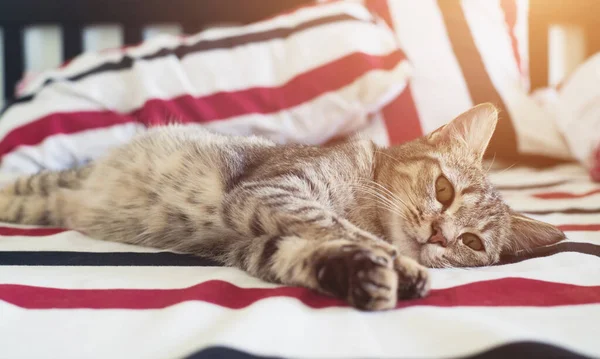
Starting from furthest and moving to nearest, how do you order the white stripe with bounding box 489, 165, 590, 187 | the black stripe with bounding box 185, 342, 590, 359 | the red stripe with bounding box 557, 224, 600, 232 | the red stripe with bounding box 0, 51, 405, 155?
the white stripe with bounding box 489, 165, 590, 187
the red stripe with bounding box 0, 51, 405, 155
the red stripe with bounding box 557, 224, 600, 232
the black stripe with bounding box 185, 342, 590, 359

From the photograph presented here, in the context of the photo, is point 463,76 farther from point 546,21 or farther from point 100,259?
point 100,259

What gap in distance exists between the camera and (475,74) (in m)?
1.70

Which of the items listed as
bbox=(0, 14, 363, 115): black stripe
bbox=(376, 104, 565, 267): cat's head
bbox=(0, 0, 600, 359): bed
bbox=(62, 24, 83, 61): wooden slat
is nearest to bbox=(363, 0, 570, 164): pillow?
bbox=(0, 14, 363, 115): black stripe

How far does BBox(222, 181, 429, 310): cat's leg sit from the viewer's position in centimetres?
67

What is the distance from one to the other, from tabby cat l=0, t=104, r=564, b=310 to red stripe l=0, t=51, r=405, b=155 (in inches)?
10.0

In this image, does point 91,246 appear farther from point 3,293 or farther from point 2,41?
point 2,41

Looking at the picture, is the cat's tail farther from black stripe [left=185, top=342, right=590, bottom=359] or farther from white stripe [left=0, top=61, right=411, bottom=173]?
black stripe [left=185, top=342, right=590, bottom=359]

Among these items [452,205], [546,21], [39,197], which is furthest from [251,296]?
[546,21]

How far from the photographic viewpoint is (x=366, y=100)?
1533 mm

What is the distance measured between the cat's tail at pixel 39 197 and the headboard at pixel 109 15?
0.86m

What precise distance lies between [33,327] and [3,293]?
0.13 meters

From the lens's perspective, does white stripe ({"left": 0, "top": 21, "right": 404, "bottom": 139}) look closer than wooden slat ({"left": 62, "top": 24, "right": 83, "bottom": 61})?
Yes

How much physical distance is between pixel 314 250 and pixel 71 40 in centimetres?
173

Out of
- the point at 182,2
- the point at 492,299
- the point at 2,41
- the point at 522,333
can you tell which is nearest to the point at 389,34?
the point at 182,2
